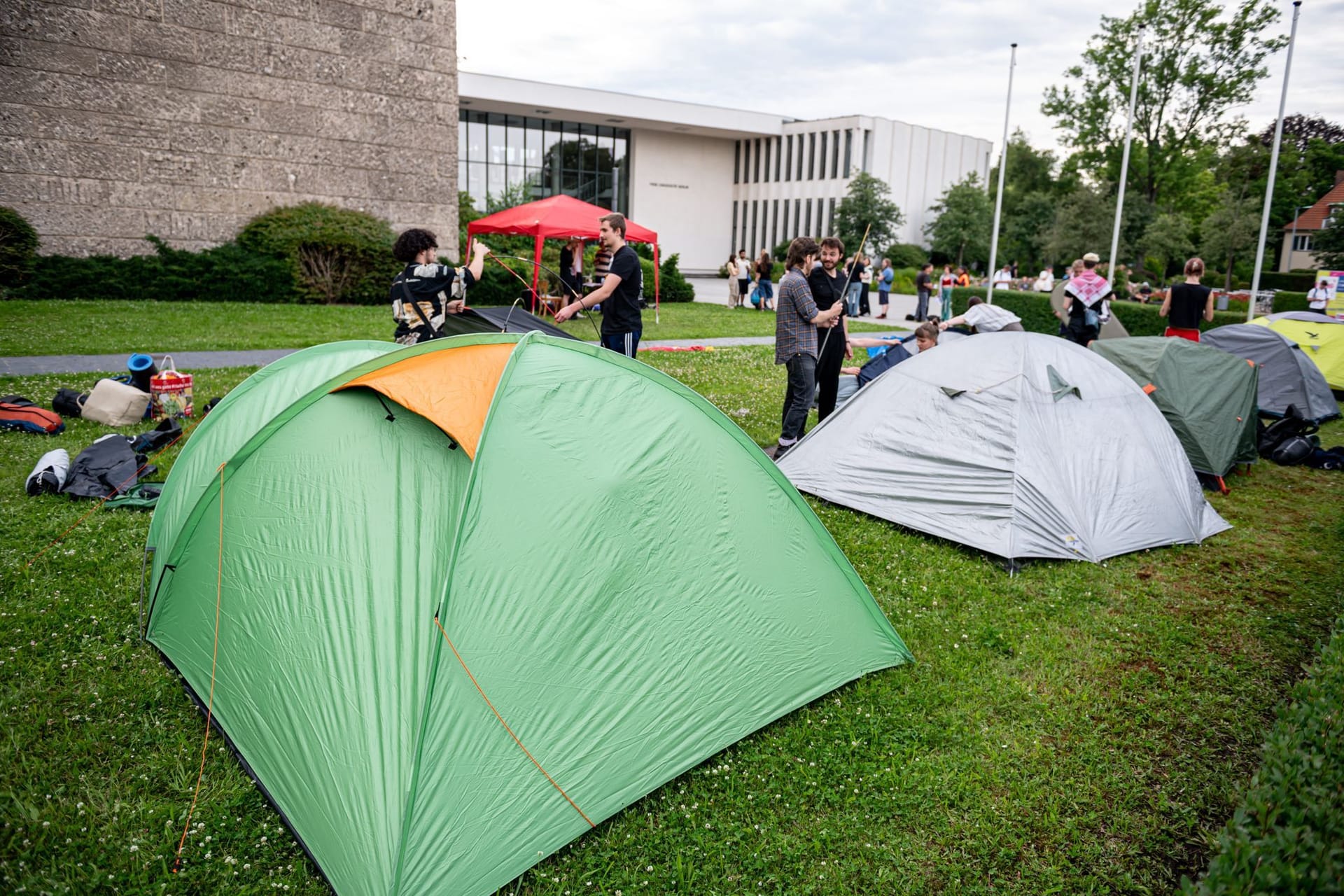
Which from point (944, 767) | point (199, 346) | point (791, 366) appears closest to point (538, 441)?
point (944, 767)

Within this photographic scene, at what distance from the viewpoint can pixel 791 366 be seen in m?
6.83

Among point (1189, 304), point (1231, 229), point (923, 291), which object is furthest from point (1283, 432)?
point (1231, 229)

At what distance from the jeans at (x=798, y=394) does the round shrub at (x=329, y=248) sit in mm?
13775

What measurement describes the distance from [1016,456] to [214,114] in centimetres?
1797

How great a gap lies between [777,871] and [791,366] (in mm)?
4699

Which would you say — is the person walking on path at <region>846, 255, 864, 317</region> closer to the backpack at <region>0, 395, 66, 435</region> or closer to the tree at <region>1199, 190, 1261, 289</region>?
the backpack at <region>0, 395, 66, 435</region>

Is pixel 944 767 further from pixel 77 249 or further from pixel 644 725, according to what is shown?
pixel 77 249

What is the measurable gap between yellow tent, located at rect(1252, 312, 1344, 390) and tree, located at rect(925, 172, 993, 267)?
32.3 metres

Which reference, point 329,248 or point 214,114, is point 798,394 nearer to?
point 329,248

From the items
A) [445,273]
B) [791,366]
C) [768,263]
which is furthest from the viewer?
→ [768,263]

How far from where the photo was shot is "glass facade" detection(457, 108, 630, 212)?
40.2m

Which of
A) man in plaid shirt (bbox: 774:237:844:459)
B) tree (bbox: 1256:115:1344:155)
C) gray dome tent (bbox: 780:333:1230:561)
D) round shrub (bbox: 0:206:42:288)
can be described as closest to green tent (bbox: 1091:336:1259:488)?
gray dome tent (bbox: 780:333:1230:561)

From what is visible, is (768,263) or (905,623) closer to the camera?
(905,623)

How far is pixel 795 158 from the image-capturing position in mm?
44750
